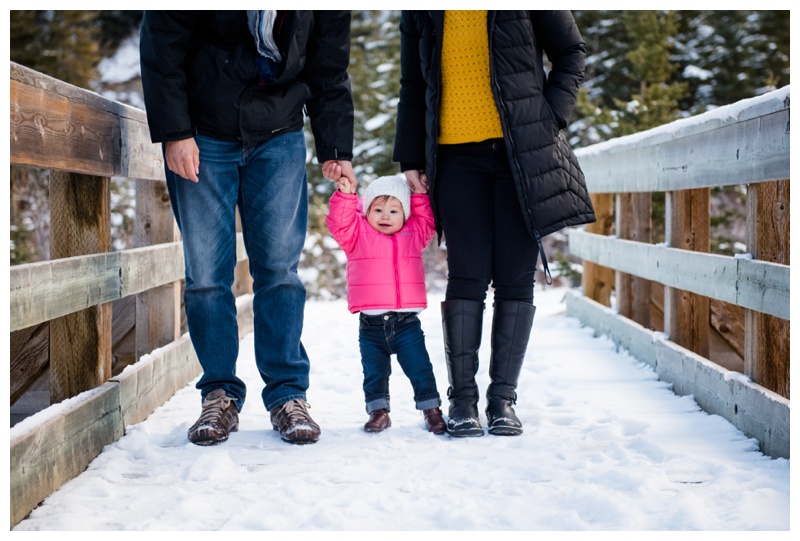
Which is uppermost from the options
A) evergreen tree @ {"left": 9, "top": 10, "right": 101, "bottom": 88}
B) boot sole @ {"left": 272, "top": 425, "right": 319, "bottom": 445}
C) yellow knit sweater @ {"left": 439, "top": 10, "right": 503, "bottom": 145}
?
evergreen tree @ {"left": 9, "top": 10, "right": 101, "bottom": 88}

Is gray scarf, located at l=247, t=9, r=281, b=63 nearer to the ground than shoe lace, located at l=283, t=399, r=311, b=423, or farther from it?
farther from it

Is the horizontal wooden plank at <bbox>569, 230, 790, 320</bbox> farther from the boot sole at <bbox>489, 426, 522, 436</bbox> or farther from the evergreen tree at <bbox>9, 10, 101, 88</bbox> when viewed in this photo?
the evergreen tree at <bbox>9, 10, 101, 88</bbox>

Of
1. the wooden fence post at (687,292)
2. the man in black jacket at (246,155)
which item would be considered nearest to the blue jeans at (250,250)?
the man in black jacket at (246,155)

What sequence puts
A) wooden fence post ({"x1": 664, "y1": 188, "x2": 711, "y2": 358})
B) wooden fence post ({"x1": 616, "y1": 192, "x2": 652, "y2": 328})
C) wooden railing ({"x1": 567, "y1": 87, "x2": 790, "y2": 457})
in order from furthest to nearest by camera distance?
wooden fence post ({"x1": 616, "y1": 192, "x2": 652, "y2": 328}) → wooden fence post ({"x1": 664, "y1": 188, "x2": 711, "y2": 358}) → wooden railing ({"x1": 567, "y1": 87, "x2": 790, "y2": 457})

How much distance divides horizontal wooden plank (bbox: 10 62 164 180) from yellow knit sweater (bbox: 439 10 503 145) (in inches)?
43.5

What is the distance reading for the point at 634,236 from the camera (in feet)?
15.1

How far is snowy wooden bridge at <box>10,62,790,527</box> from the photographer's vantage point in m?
2.20

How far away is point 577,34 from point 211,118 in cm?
125

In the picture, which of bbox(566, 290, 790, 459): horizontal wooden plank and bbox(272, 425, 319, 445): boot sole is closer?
bbox(566, 290, 790, 459): horizontal wooden plank

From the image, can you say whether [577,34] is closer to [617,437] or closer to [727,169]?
[727,169]

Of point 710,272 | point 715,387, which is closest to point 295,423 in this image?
point 715,387

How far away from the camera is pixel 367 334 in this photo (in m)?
2.95

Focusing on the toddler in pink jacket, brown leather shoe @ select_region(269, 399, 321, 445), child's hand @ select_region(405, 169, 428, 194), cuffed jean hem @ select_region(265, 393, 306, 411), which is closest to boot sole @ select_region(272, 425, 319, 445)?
brown leather shoe @ select_region(269, 399, 321, 445)

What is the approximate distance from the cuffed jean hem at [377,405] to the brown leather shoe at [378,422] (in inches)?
0.4
